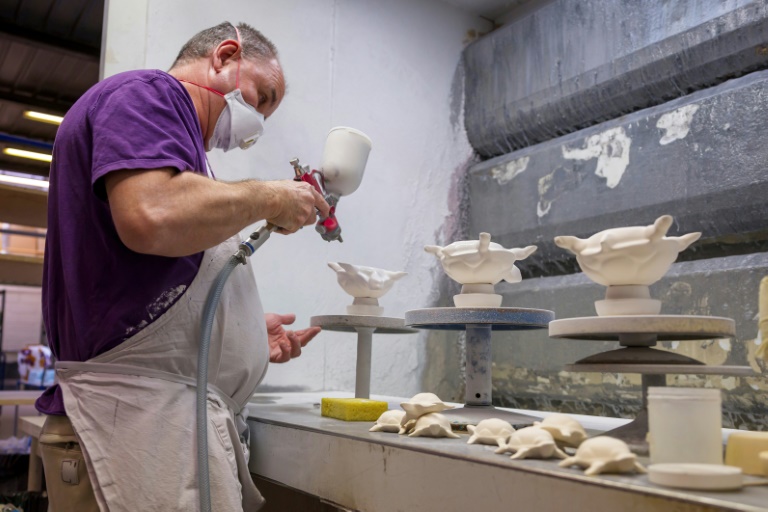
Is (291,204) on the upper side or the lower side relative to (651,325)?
upper

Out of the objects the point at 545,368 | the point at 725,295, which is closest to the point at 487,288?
the point at 725,295

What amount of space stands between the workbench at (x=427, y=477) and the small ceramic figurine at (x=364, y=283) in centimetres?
35

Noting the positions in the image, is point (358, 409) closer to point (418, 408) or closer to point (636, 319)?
point (418, 408)

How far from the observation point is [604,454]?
92cm

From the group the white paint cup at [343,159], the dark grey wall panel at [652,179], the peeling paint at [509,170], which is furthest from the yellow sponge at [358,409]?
the peeling paint at [509,170]

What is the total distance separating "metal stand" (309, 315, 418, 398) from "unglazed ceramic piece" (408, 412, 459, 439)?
593 millimetres

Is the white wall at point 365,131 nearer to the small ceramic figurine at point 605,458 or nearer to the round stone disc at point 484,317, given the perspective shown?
the round stone disc at point 484,317

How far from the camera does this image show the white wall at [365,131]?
2.50 metres

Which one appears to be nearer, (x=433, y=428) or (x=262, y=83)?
(x=433, y=428)

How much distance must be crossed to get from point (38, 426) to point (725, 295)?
311 centimetres

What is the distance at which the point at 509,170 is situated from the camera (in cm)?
289

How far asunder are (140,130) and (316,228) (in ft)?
2.24

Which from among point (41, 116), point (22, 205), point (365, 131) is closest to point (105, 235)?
point (365, 131)

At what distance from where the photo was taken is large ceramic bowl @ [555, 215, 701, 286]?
1160 mm
